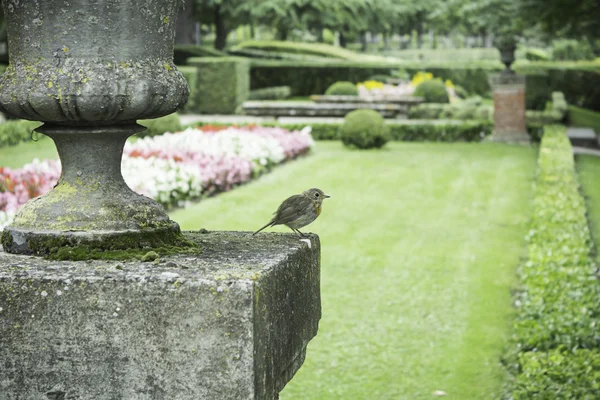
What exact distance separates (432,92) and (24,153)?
516 inches

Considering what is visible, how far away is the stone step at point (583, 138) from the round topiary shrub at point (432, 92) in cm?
429

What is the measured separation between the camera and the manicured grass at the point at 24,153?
48.3ft

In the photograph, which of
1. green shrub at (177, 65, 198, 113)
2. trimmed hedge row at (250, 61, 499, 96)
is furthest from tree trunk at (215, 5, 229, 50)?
green shrub at (177, 65, 198, 113)

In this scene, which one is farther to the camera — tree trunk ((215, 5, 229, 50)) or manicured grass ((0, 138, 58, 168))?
tree trunk ((215, 5, 229, 50))

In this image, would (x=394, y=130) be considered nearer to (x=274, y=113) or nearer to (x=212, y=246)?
(x=274, y=113)

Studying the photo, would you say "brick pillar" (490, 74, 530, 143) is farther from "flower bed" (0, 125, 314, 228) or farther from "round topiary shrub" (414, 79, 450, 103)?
"round topiary shrub" (414, 79, 450, 103)

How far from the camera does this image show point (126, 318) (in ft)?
6.83

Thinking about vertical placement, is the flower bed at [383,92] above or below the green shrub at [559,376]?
above

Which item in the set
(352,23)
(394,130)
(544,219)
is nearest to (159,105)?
(544,219)

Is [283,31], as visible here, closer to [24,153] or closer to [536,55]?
[536,55]

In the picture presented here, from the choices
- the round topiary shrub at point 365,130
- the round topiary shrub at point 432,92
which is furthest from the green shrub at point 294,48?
the round topiary shrub at point 365,130

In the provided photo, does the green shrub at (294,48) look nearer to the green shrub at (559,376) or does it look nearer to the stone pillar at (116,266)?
the green shrub at (559,376)

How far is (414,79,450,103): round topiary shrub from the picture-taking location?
1003 inches

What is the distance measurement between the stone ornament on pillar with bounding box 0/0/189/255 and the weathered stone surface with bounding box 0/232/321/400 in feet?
0.75
